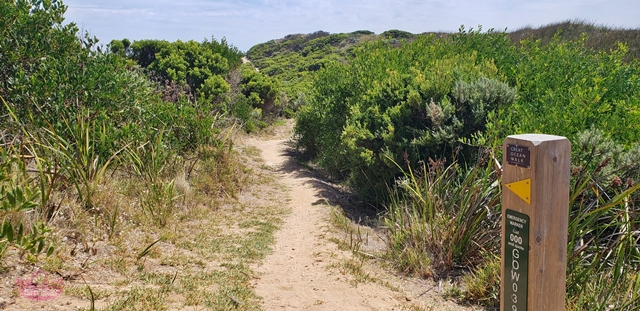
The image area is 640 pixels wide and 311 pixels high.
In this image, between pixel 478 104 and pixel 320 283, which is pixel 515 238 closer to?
pixel 320 283

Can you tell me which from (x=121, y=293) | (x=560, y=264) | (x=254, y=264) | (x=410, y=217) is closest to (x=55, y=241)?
(x=121, y=293)

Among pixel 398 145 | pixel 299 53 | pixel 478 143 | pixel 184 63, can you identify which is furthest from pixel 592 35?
pixel 299 53

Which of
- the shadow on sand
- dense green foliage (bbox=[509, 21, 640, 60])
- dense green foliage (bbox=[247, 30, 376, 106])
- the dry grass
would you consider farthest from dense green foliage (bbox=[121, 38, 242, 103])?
dense green foliage (bbox=[247, 30, 376, 106])

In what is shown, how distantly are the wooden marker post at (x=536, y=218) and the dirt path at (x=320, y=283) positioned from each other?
1.99m

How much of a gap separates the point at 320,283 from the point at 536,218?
288 centimetres

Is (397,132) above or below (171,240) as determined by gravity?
above

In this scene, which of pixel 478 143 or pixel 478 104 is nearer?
pixel 478 143

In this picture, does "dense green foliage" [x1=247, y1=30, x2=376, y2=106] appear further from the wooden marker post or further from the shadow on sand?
the wooden marker post

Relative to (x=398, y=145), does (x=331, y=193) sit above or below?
below

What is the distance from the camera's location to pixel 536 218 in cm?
239

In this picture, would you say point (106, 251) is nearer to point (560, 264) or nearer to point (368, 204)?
point (560, 264)

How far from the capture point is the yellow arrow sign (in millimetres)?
2396

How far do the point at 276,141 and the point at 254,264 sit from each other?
508 inches

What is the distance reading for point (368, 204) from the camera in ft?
30.3
